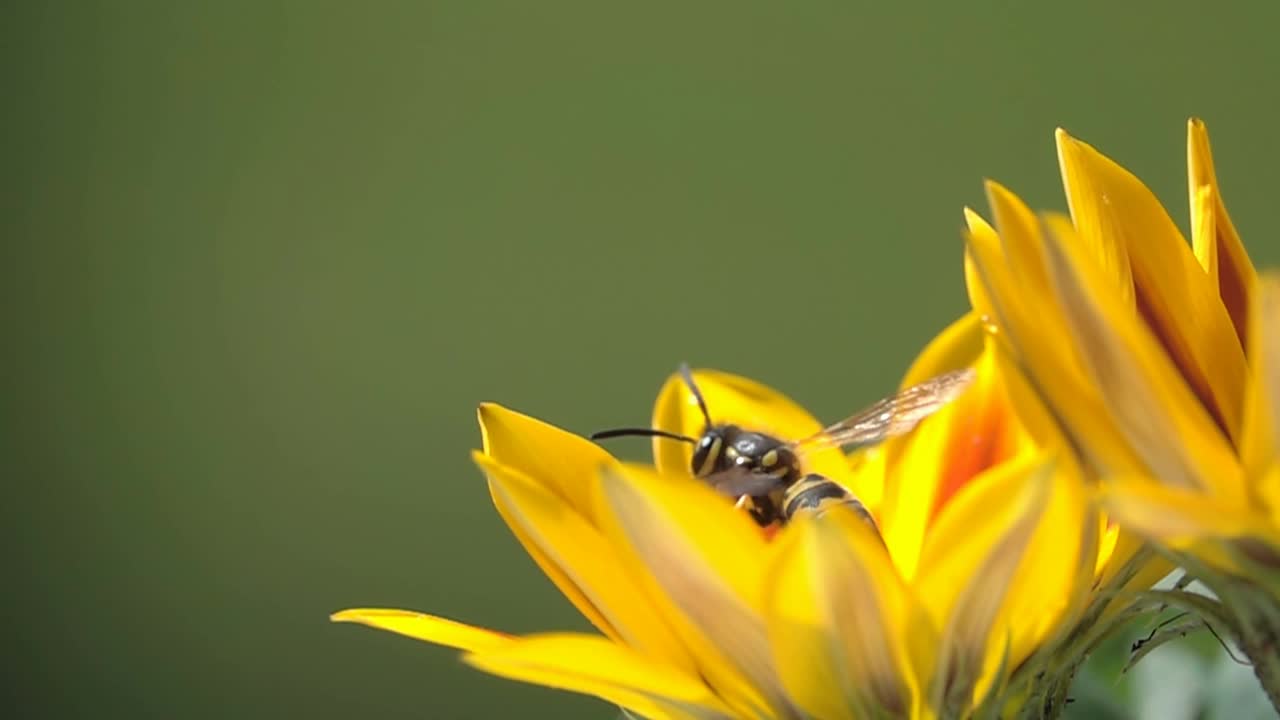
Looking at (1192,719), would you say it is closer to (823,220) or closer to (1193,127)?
(1193,127)

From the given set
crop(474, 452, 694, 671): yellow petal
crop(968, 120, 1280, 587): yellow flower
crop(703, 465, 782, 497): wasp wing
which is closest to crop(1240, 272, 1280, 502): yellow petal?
crop(968, 120, 1280, 587): yellow flower

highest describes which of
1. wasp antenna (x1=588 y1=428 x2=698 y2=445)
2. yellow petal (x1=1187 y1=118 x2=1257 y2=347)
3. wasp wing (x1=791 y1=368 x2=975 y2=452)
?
yellow petal (x1=1187 y1=118 x2=1257 y2=347)

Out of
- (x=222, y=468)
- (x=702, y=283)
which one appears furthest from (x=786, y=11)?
(x=222, y=468)

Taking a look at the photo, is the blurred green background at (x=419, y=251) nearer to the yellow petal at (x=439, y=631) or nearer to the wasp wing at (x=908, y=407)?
the wasp wing at (x=908, y=407)

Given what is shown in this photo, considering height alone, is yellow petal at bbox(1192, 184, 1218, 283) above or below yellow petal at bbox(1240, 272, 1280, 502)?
above

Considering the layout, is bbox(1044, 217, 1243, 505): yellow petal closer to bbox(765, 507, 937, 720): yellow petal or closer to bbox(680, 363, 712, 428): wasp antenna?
bbox(765, 507, 937, 720): yellow petal

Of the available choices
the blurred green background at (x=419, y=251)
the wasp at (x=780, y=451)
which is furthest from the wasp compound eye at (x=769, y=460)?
the blurred green background at (x=419, y=251)

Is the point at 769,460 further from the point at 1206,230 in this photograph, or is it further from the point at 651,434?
the point at 1206,230

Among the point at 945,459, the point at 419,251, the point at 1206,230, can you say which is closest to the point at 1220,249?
the point at 1206,230
